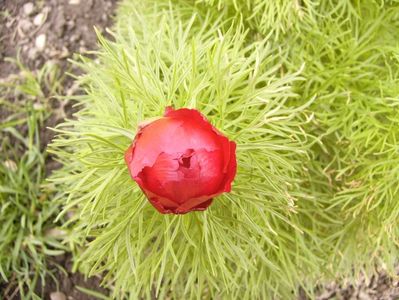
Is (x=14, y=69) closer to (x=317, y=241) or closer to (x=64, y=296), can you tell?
(x=64, y=296)

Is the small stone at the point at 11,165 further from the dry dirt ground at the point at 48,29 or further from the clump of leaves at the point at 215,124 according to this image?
the clump of leaves at the point at 215,124

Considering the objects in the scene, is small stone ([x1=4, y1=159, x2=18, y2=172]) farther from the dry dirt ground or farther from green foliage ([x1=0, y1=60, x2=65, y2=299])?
the dry dirt ground

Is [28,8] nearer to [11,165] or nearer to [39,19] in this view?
[39,19]

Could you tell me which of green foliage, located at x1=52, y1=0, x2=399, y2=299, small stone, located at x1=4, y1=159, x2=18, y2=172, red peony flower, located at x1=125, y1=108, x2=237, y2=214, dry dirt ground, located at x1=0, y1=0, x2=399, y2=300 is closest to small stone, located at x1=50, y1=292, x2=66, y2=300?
green foliage, located at x1=52, y1=0, x2=399, y2=299

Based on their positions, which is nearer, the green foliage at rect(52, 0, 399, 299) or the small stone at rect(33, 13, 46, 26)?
the green foliage at rect(52, 0, 399, 299)

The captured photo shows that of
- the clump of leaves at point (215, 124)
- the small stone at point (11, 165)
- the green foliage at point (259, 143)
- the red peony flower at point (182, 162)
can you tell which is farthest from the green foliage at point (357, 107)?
the small stone at point (11, 165)

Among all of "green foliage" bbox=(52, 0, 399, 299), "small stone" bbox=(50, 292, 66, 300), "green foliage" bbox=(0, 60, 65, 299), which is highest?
"green foliage" bbox=(52, 0, 399, 299)

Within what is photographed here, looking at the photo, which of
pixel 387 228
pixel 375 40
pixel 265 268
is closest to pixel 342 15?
pixel 375 40

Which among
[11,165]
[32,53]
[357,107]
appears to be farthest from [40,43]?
[357,107]
